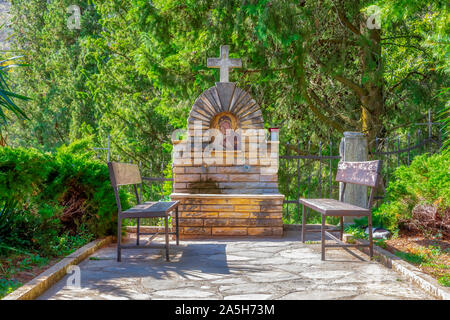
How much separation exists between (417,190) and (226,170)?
2.72m

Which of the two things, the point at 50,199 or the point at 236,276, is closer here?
the point at 236,276

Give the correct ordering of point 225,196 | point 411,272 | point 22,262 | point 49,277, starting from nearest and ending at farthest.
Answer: point 49,277 → point 411,272 → point 22,262 → point 225,196

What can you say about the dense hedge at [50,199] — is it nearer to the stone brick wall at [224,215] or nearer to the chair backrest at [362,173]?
the stone brick wall at [224,215]

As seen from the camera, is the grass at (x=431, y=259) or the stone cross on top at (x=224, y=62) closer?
the grass at (x=431, y=259)

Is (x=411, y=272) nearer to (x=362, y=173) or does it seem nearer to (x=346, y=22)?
(x=362, y=173)

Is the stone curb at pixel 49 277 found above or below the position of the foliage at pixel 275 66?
below

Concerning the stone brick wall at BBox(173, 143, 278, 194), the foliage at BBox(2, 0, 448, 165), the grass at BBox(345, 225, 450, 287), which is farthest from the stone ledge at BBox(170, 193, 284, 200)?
the foliage at BBox(2, 0, 448, 165)

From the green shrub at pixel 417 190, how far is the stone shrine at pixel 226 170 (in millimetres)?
1520

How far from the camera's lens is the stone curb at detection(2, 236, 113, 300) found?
3178mm

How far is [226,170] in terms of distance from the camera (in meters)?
6.83

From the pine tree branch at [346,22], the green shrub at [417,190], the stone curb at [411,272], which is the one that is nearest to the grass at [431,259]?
the stone curb at [411,272]

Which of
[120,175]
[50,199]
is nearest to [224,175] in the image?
[120,175]

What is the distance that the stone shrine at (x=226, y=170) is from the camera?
6.45 metres
